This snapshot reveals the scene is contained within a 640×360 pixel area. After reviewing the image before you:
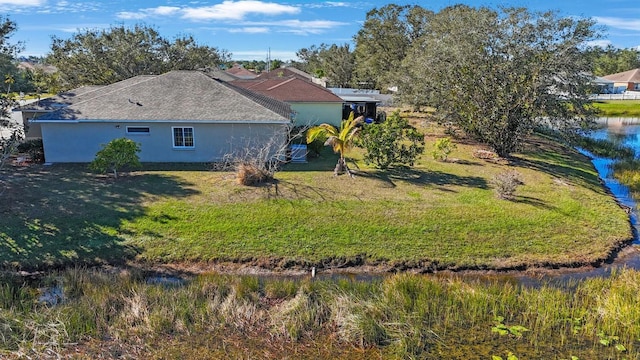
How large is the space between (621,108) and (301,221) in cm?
5093

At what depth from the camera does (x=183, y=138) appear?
20.2m

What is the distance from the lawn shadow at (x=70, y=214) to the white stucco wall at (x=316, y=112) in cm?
1529

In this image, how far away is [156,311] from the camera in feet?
30.7

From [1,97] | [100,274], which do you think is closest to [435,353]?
[100,274]

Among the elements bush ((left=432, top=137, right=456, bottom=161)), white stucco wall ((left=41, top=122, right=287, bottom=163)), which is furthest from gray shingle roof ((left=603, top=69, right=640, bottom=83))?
white stucco wall ((left=41, top=122, right=287, bottom=163))

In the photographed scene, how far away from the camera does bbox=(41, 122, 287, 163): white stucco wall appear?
19.8 m

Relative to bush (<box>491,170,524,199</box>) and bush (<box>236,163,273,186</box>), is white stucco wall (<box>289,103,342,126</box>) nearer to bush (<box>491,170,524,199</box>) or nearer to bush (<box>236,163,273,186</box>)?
bush (<box>236,163,273,186</box>)

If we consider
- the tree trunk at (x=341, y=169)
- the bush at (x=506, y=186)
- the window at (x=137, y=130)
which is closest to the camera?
the bush at (x=506, y=186)

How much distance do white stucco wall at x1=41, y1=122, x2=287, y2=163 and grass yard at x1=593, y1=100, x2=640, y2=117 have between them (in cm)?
4055

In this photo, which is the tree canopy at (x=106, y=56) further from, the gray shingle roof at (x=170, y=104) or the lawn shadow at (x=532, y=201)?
the lawn shadow at (x=532, y=201)

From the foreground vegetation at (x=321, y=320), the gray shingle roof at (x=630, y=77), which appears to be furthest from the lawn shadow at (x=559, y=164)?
the gray shingle roof at (x=630, y=77)

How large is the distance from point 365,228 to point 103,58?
3165 cm

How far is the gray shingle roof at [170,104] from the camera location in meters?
19.7

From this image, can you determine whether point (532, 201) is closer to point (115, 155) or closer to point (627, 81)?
point (115, 155)
